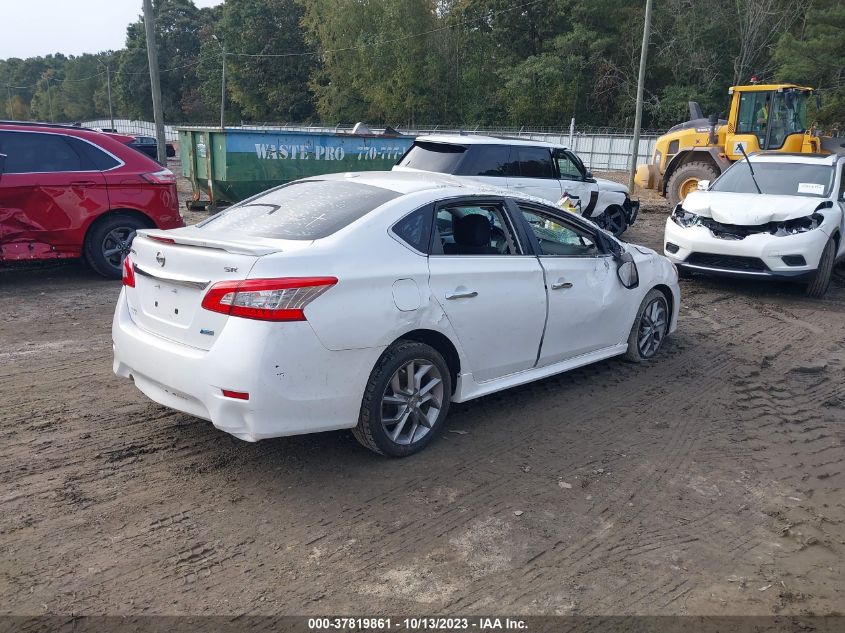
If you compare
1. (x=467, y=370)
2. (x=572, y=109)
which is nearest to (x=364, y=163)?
(x=467, y=370)

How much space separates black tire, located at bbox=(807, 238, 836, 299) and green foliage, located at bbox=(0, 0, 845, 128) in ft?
84.1

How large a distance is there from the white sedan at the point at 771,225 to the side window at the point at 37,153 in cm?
758

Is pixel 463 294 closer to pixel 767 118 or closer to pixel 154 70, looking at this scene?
pixel 767 118

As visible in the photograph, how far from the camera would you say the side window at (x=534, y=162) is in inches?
425

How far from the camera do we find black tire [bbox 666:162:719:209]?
54.5 ft

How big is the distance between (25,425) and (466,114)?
2033 inches

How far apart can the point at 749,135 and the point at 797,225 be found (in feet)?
27.7

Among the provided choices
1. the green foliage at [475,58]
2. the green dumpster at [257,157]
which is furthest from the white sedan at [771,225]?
the green foliage at [475,58]

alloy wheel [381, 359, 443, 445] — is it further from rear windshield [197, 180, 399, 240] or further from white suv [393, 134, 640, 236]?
white suv [393, 134, 640, 236]

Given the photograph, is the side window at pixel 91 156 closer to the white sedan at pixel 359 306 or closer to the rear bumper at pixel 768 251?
the white sedan at pixel 359 306

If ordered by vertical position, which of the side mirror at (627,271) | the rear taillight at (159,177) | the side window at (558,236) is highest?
the rear taillight at (159,177)

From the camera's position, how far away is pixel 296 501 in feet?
12.1

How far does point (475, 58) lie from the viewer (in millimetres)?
52062

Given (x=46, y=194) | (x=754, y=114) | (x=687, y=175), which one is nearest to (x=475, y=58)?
(x=687, y=175)
